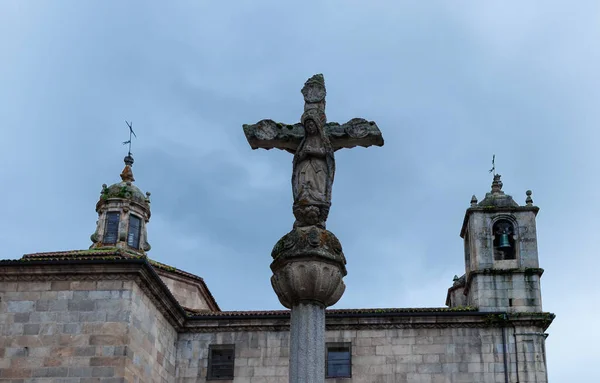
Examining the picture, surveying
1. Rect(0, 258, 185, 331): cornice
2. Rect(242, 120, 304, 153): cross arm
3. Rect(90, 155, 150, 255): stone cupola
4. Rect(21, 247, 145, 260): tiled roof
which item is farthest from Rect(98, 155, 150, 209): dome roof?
Rect(242, 120, 304, 153): cross arm

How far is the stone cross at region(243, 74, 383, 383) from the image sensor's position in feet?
31.7

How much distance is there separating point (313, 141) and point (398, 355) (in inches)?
457

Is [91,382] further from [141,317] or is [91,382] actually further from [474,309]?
[474,309]

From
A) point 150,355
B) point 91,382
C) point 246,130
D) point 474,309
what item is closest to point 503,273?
point 474,309

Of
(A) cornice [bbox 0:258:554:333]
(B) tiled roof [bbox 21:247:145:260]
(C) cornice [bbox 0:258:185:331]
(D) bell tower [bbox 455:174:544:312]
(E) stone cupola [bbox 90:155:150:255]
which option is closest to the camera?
(C) cornice [bbox 0:258:185:331]

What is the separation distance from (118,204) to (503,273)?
10.7 m

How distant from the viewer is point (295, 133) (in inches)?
416

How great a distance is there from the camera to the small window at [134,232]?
2502cm

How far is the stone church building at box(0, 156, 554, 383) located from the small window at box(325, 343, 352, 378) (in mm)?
23

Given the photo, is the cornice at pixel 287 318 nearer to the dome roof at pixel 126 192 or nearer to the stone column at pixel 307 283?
the dome roof at pixel 126 192

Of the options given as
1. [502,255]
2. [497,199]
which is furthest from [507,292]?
[497,199]

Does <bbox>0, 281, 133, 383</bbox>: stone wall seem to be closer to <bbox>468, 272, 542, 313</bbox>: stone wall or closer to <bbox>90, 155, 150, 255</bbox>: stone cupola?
<bbox>90, 155, 150, 255</bbox>: stone cupola

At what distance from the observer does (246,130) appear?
34.8 feet

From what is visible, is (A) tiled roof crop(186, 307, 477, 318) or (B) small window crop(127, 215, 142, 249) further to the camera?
(B) small window crop(127, 215, 142, 249)
